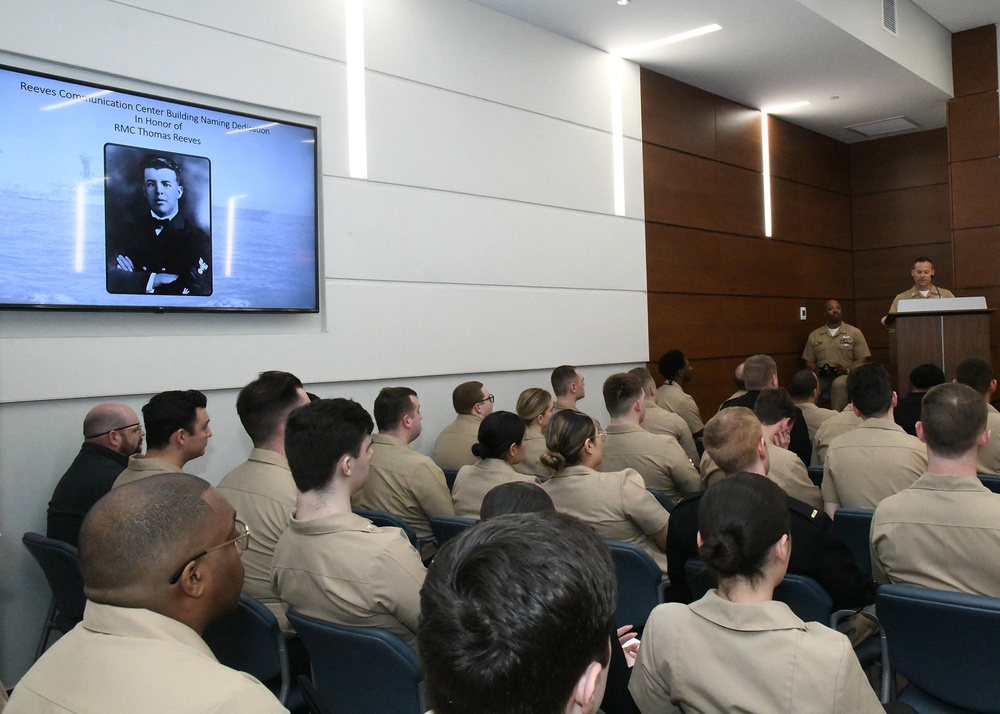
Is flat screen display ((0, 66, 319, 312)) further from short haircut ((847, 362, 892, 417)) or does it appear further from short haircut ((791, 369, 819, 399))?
short haircut ((791, 369, 819, 399))

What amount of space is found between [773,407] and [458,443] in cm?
A: 186

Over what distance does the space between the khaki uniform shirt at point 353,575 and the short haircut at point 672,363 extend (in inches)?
186

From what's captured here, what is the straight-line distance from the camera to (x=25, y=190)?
3432 mm

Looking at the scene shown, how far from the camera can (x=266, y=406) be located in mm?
3129

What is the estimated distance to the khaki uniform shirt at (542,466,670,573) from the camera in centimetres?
287

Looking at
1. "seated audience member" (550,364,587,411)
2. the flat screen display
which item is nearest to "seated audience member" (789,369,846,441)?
"seated audience member" (550,364,587,411)

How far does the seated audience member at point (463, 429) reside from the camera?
14.9 feet

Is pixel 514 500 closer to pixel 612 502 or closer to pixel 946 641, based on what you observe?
pixel 612 502

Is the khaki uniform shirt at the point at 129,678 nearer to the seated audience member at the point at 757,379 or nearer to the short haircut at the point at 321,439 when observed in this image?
the short haircut at the point at 321,439

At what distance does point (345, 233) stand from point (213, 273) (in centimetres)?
91

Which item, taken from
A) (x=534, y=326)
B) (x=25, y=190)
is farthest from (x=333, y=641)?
(x=534, y=326)

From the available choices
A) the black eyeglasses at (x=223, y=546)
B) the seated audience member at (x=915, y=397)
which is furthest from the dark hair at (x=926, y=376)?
the black eyeglasses at (x=223, y=546)

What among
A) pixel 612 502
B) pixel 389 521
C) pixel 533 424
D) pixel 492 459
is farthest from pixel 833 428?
pixel 389 521

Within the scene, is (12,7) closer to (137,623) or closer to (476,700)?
(137,623)
